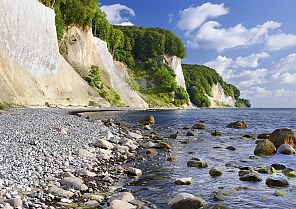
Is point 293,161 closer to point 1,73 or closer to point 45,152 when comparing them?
point 45,152

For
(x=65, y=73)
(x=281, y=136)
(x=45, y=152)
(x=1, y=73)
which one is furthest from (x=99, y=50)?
(x=45, y=152)

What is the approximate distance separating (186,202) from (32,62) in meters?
43.8

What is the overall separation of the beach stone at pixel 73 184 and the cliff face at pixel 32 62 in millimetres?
28909

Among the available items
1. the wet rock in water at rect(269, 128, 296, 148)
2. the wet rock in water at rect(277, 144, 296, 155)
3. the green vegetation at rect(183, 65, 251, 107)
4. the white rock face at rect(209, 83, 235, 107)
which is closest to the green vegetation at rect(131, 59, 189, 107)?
the green vegetation at rect(183, 65, 251, 107)

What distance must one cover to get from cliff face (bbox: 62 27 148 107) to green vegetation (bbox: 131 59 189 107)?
570 inches

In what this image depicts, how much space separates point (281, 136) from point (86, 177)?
13841 mm

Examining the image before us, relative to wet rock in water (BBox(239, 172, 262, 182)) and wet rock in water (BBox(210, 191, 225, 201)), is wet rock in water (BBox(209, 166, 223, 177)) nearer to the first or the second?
wet rock in water (BBox(239, 172, 262, 182))

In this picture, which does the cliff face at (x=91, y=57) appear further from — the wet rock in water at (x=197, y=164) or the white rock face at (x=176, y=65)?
the wet rock in water at (x=197, y=164)

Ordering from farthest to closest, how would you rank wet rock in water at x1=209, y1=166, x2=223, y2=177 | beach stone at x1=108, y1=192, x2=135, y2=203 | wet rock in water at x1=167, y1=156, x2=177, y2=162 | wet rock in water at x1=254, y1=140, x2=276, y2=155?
wet rock in water at x1=254, y1=140, x2=276, y2=155, wet rock in water at x1=167, y1=156, x2=177, y2=162, wet rock in water at x1=209, y1=166, x2=223, y2=177, beach stone at x1=108, y1=192, x2=135, y2=203

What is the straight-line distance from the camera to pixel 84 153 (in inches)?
550

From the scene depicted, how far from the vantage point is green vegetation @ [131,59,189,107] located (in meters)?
112

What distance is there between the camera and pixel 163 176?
41.2 ft

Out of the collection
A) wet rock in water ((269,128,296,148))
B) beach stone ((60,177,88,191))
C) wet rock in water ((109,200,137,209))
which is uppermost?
wet rock in water ((269,128,296,148))

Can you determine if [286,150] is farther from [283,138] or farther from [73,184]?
[73,184]
